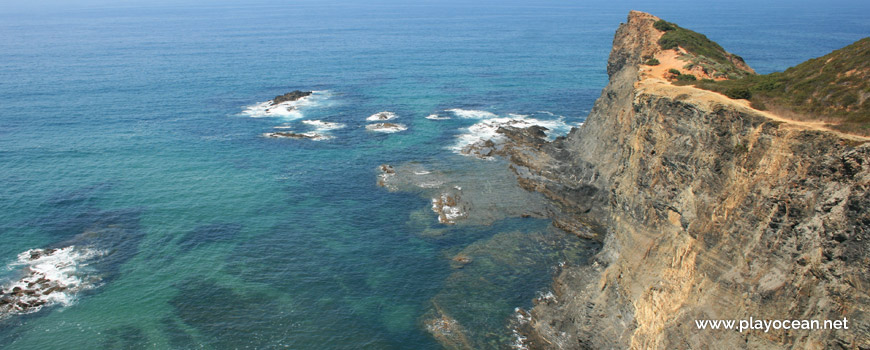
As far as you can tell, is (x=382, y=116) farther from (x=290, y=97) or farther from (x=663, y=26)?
(x=663, y=26)

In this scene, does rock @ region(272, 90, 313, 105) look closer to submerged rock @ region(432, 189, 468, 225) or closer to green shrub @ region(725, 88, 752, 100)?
submerged rock @ region(432, 189, 468, 225)

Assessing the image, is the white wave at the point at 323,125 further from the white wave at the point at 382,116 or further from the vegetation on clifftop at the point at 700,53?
the vegetation on clifftop at the point at 700,53

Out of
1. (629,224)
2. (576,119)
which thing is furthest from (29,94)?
(629,224)

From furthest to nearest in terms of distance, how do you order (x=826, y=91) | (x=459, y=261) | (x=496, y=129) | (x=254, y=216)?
1. (x=496, y=129)
2. (x=254, y=216)
3. (x=459, y=261)
4. (x=826, y=91)

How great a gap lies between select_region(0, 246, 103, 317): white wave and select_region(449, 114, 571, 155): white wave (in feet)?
173

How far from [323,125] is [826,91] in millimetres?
81512

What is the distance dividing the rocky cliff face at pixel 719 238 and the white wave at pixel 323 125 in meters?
60.6

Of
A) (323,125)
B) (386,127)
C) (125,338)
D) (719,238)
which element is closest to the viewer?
(719,238)

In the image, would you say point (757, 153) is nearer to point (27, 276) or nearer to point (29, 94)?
point (27, 276)

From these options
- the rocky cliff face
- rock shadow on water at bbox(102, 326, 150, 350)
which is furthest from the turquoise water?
the rocky cliff face

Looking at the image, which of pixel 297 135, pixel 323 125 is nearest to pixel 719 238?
pixel 297 135

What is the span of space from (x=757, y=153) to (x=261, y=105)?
3969 inches

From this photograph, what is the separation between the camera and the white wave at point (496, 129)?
8852cm

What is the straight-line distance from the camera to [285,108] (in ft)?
367
